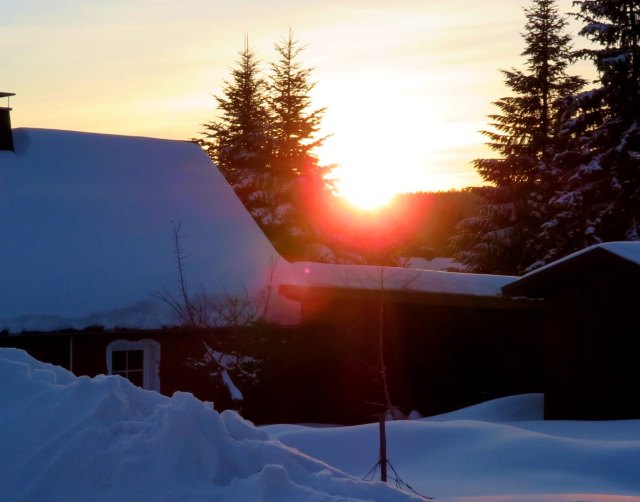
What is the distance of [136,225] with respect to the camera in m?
18.1

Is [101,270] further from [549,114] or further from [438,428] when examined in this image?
[549,114]

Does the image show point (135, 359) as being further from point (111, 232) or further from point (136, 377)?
point (111, 232)

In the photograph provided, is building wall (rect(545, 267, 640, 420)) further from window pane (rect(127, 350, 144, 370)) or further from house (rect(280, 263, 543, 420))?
window pane (rect(127, 350, 144, 370))

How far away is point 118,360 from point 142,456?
40.9 feet

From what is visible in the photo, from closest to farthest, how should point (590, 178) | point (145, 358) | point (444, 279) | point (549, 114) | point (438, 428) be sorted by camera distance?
point (438, 428) → point (145, 358) → point (444, 279) → point (590, 178) → point (549, 114)

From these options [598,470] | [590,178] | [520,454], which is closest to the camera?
[598,470]

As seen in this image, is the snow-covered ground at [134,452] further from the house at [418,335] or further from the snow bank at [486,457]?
the house at [418,335]

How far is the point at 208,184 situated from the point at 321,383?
566 cm

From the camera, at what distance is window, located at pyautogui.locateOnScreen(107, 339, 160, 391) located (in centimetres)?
1600

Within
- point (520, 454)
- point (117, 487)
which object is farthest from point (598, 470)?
point (117, 487)

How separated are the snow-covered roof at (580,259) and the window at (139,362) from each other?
6606 millimetres

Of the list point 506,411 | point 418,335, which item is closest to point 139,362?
point 418,335

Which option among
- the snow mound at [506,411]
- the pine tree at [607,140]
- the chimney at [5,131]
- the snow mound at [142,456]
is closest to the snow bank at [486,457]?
the snow mound at [142,456]

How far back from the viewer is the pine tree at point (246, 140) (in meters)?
33.7
